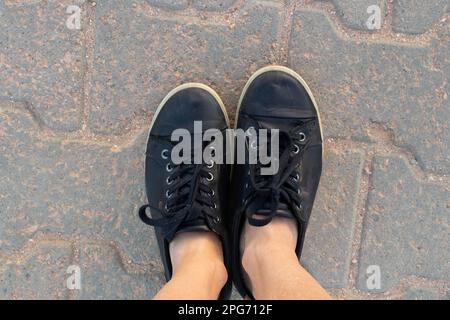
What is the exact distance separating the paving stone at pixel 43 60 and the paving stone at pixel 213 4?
36cm

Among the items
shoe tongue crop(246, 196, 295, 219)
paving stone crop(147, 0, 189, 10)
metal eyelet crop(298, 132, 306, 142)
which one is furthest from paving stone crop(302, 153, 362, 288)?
paving stone crop(147, 0, 189, 10)

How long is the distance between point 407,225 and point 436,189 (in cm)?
14

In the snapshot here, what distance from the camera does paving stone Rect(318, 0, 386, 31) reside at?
1355mm

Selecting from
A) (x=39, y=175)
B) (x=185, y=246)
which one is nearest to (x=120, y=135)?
(x=39, y=175)

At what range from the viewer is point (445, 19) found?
1365mm

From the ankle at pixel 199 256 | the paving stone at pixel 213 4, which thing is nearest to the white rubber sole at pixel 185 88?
the paving stone at pixel 213 4

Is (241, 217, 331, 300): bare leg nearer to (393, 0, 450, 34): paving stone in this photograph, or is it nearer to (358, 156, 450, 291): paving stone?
(358, 156, 450, 291): paving stone

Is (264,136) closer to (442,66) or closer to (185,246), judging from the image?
(185,246)

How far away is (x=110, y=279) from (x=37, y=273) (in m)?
0.23

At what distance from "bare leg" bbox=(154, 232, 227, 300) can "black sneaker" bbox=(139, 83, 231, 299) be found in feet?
0.08

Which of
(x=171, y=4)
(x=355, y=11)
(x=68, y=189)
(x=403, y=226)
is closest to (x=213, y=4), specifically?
(x=171, y=4)
